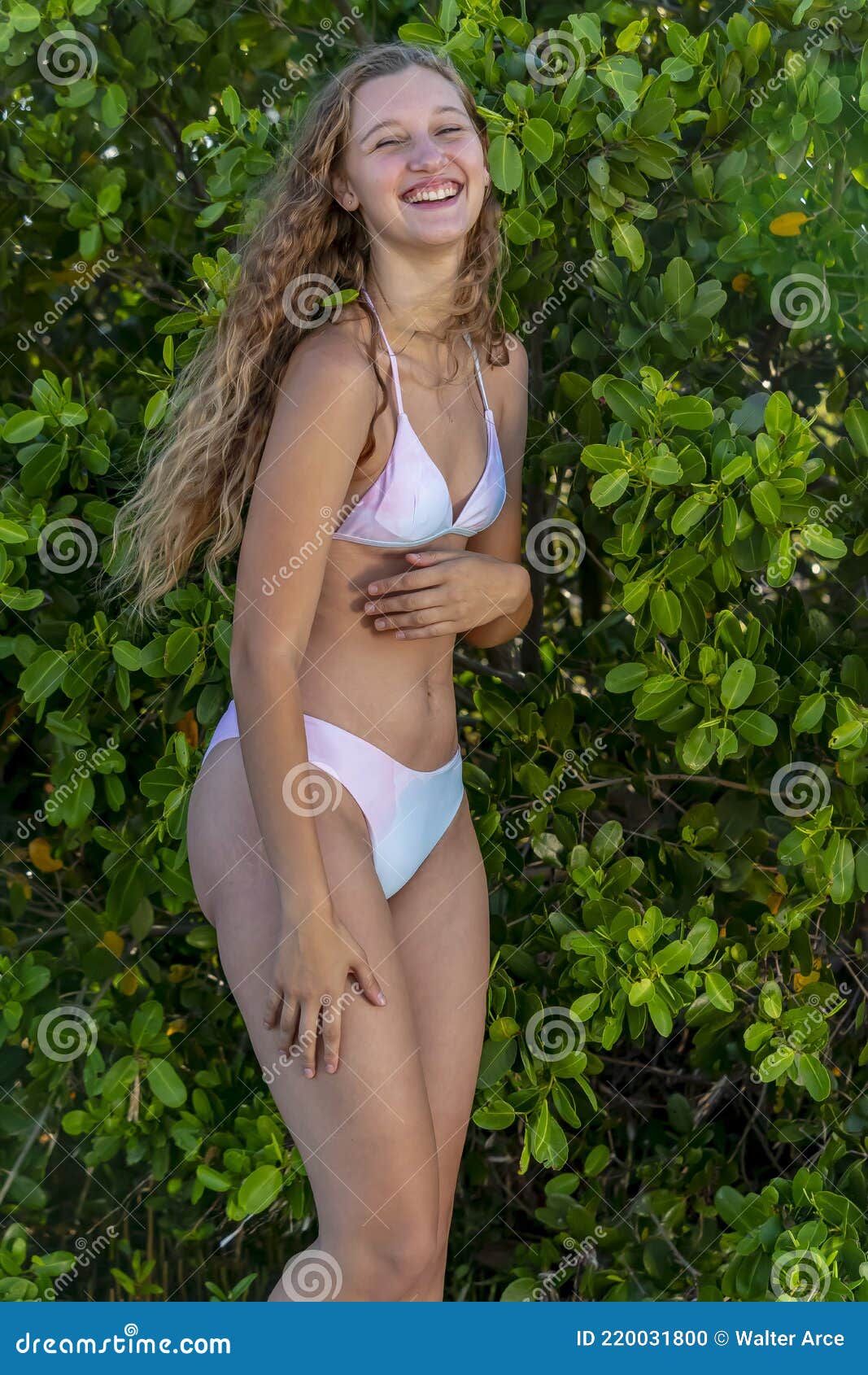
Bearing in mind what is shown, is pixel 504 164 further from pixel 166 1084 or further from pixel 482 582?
pixel 166 1084

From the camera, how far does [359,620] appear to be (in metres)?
1.79

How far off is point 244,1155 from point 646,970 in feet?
2.63

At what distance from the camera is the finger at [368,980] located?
1.65 metres

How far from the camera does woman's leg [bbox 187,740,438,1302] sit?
1638 mm

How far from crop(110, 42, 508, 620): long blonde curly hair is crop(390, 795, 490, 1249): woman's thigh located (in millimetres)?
572

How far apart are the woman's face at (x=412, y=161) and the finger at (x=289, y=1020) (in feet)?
3.22

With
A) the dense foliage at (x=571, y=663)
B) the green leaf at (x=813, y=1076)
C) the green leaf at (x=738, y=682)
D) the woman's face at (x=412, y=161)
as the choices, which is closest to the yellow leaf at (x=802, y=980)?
the dense foliage at (x=571, y=663)

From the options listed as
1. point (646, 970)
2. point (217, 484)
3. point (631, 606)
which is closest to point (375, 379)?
point (217, 484)

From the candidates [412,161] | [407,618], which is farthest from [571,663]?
[412,161]

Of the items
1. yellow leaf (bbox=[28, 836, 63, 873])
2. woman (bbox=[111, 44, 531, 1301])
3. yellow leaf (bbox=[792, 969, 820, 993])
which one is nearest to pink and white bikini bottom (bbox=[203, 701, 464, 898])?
woman (bbox=[111, 44, 531, 1301])

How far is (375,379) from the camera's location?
1.72 metres

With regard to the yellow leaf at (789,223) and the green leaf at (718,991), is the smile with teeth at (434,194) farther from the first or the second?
the green leaf at (718,991)

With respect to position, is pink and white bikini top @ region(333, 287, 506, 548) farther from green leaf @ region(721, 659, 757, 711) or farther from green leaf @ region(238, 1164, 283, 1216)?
green leaf @ region(238, 1164, 283, 1216)

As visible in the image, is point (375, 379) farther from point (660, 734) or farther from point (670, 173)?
point (660, 734)
